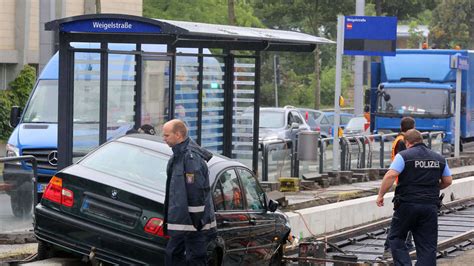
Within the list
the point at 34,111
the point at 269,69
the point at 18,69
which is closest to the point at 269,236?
the point at 34,111

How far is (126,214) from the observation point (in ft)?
35.1

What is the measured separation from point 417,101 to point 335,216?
18.1 metres

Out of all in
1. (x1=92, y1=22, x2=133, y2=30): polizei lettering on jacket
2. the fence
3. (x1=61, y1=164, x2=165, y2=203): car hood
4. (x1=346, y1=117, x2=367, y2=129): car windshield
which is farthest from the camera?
(x1=346, y1=117, x2=367, y2=129): car windshield

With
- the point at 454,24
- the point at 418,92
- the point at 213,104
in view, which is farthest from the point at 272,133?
the point at 454,24

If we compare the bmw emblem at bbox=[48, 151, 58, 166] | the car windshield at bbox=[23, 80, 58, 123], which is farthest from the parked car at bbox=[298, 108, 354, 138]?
the bmw emblem at bbox=[48, 151, 58, 166]

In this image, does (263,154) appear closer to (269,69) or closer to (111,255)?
(111,255)

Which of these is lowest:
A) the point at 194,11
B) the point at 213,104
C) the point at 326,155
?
the point at 326,155

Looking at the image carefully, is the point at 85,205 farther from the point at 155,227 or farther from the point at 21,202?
the point at 21,202

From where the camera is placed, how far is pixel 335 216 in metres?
18.8

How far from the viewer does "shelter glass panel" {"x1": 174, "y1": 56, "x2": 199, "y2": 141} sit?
1705cm

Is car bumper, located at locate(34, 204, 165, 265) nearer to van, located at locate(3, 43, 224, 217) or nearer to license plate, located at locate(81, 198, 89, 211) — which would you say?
license plate, located at locate(81, 198, 89, 211)

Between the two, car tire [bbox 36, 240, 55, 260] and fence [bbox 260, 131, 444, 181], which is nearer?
car tire [bbox 36, 240, 55, 260]

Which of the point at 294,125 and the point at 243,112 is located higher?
the point at 243,112

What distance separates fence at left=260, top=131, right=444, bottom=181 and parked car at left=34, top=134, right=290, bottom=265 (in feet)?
32.2
